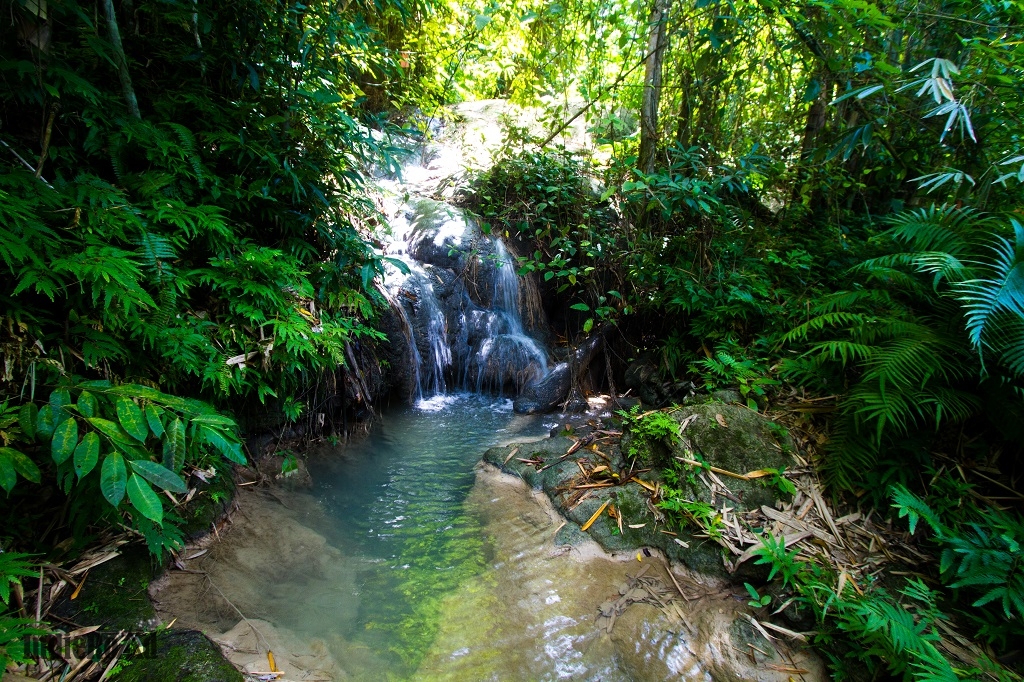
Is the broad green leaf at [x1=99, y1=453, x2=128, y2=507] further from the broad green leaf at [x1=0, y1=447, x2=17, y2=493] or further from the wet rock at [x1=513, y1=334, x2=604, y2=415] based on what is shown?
the wet rock at [x1=513, y1=334, x2=604, y2=415]

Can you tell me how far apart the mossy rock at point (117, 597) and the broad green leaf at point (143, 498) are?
2.87 feet

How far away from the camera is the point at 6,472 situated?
1.46 metres

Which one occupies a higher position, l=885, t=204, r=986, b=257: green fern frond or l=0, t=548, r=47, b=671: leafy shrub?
l=885, t=204, r=986, b=257: green fern frond

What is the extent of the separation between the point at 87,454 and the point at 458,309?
16.6 feet

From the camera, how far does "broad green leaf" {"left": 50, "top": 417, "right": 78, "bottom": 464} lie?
1474 mm

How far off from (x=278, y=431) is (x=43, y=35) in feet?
8.84

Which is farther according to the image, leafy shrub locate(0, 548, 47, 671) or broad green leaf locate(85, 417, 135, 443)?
broad green leaf locate(85, 417, 135, 443)

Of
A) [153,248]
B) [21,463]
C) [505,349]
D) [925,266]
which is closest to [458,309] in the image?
[505,349]

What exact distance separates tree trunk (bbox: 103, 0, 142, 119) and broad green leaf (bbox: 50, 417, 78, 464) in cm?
213

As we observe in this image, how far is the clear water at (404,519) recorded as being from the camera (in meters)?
2.32

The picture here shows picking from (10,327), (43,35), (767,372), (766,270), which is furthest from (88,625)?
(766,270)

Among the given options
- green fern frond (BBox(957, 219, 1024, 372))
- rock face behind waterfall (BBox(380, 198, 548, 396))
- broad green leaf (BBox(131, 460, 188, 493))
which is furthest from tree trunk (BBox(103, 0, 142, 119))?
green fern frond (BBox(957, 219, 1024, 372))

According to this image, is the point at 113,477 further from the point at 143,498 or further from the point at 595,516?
the point at 595,516

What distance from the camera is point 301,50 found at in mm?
3328
